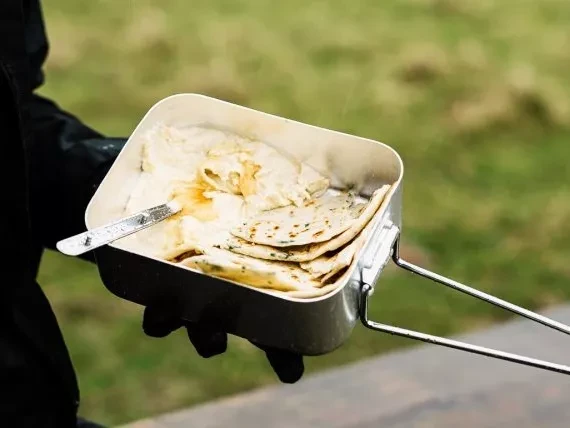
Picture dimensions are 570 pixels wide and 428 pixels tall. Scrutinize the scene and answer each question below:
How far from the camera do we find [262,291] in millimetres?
736

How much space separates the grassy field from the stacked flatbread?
0.98 meters

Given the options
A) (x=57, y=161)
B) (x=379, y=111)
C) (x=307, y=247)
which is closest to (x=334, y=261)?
(x=307, y=247)

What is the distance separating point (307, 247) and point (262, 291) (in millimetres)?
94

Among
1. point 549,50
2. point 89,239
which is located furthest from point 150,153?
point 549,50

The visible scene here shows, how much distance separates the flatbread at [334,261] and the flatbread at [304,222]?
0.07 ft

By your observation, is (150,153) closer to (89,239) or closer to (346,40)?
(89,239)

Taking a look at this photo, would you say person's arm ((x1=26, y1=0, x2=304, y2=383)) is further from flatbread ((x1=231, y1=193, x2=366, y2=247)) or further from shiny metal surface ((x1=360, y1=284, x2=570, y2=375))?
shiny metal surface ((x1=360, y1=284, x2=570, y2=375))

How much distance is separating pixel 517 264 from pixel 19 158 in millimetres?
1458

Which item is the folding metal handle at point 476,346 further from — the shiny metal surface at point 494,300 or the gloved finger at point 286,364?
the gloved finger at point 286,364

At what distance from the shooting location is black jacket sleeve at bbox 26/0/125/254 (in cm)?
112

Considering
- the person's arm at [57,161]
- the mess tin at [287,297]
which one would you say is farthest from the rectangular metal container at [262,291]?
the person's arm at [57,161]

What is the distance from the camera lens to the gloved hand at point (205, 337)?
0.81m

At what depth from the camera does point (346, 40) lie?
2.97 meters

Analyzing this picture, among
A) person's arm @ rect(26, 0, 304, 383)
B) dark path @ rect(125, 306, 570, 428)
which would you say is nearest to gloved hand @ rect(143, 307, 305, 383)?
person's arm @ rect(26, 0, 304, 383)
